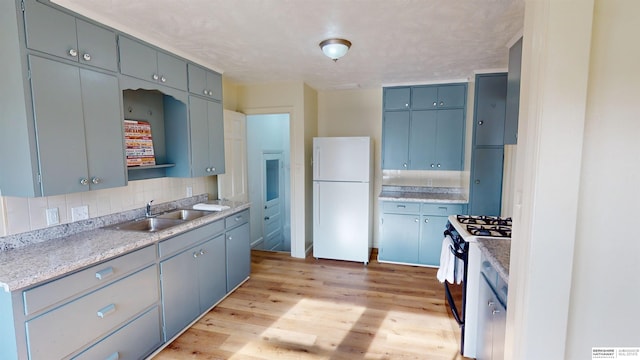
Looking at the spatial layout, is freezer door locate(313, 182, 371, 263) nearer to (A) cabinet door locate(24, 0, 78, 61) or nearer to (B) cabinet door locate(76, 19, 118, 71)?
(B) cabinet door locate(76, 19, 118, 71)

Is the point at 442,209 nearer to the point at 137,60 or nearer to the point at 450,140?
the point at 450,140

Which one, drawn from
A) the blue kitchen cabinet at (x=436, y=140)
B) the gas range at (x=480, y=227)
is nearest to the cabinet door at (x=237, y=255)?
the gas range at (x=480, y=227)

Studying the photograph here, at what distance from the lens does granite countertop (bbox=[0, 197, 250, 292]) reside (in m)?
1.46

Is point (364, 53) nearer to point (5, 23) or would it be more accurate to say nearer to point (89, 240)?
point (5, 23)

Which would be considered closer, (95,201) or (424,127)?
(95,201)

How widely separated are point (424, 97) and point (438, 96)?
17 centimetres

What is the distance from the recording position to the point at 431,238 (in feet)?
12.4

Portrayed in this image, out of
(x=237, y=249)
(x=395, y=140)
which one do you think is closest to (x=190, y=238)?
(x=237, y=249)

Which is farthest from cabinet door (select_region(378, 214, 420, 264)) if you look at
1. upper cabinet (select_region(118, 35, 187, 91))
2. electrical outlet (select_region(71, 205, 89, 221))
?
electrical outlet (select_region(71, 205, 89, 221))

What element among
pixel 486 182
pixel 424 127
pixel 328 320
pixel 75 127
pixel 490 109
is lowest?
pixel 328 320

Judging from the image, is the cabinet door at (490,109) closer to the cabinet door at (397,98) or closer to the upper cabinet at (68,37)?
the cabinet door at (397,98)

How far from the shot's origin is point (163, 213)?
9.50 feet

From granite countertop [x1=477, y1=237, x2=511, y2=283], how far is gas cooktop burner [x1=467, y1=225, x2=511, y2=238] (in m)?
0.11

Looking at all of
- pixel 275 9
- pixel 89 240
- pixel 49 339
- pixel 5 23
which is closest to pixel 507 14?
pixel 275 9
